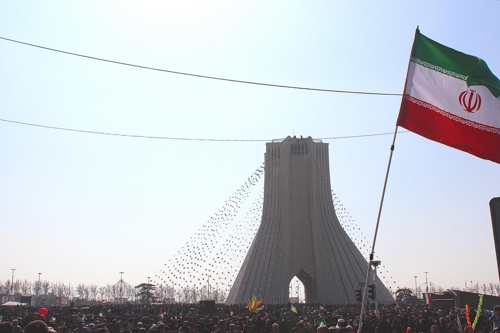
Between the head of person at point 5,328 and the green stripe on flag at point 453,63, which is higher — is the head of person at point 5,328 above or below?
below

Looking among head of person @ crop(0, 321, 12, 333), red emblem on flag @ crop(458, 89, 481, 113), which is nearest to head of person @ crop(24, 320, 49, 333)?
head of person @ crop(0, 321, 12, 333)

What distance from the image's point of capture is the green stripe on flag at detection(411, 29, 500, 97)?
708 centimetres

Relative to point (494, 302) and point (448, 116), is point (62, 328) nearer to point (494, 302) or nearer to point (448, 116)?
point (448, 116)

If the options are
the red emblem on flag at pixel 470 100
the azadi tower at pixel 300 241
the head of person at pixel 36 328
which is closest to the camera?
the head of person at pixel 36 328

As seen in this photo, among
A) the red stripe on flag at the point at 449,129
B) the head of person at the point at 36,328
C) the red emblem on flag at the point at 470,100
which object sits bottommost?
the head of person at the point at 36,328

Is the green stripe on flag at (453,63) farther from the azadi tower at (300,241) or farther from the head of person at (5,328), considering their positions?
the azadi tower at (300,241)

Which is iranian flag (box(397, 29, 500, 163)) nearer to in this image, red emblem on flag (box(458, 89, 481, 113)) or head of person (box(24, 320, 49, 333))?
red emblem on flag (box(458, 89, 481, 113))

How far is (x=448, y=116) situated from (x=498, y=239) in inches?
159

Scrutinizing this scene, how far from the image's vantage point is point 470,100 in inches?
280

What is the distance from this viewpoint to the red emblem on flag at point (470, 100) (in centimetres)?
707

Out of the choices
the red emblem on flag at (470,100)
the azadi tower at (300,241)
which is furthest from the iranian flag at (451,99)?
the azadi tower at (300,241)

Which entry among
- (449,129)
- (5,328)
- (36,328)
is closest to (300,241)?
(449,129)

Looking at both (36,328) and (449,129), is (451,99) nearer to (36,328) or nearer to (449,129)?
(449,129)

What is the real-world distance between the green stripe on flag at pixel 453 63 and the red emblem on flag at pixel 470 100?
0.41 ft
